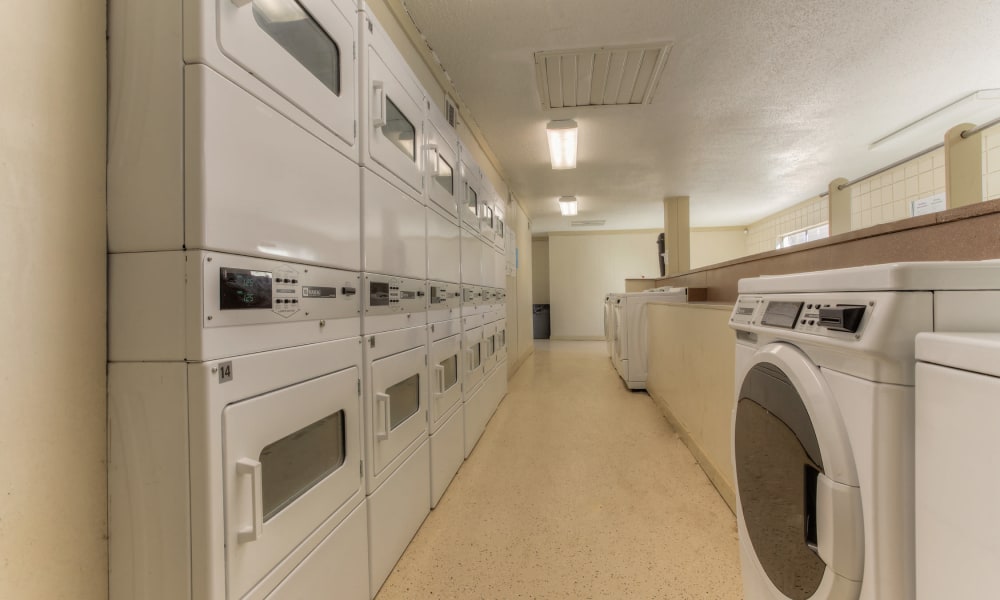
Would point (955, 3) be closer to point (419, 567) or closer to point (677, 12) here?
point (677, 12)

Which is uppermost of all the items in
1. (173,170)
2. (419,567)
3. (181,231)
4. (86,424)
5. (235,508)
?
(173,170)

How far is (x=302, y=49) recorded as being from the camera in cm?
102

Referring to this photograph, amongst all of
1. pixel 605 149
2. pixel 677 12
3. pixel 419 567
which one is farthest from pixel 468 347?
pixel 605 149

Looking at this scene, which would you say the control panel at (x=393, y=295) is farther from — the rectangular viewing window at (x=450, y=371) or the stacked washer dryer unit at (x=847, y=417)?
the stacked washer dryer unit at (x=847, y=417)

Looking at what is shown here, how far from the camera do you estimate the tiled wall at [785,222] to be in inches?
237

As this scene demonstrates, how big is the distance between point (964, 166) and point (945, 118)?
9.34 feet

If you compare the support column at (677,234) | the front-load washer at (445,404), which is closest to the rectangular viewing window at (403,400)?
the front-load washer at (445,404)

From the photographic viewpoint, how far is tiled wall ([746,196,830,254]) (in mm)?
6008

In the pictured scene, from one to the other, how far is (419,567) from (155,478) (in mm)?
1042

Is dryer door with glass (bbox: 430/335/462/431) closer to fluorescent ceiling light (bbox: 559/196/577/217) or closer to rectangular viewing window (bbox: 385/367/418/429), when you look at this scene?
rectangular viewing window (bbox: 385/367/418/429)

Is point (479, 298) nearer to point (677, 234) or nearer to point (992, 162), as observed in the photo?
point (677, 234)

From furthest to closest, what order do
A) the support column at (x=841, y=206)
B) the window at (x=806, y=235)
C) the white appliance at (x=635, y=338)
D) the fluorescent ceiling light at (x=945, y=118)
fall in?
the window at (x=806, y=235)
the white appliance at (x=635, y=338)
the fluorescent ceiling light at (x=945, y=118)
the support column at (x=841, y=206)

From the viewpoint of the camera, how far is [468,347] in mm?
2479

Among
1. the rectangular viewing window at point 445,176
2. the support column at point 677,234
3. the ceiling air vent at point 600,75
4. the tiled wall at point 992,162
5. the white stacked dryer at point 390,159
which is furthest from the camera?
the support column at point 677,234
